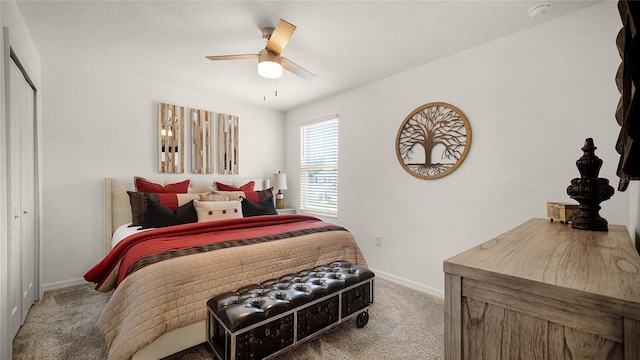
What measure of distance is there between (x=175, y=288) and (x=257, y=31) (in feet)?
6.72

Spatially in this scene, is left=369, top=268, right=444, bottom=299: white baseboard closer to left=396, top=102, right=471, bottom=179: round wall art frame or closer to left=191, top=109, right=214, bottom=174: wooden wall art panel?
left=396, top=102, right=471, bottom=179: round wall art frame

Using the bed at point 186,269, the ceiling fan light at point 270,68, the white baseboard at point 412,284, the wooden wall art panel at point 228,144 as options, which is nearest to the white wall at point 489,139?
the white baseboard at point 412,284

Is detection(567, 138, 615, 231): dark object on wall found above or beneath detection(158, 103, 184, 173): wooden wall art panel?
beneath

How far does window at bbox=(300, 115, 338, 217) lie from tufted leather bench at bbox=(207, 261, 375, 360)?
195 centimetres

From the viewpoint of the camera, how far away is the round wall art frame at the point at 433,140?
2.60 m

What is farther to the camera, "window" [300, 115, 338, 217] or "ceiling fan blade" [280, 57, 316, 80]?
"window" [300, 115, 338, 217]

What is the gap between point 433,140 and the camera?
279cm

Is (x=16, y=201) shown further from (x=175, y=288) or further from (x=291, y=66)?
(x=291, y=66)

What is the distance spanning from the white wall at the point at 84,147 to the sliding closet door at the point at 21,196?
1.13 ft

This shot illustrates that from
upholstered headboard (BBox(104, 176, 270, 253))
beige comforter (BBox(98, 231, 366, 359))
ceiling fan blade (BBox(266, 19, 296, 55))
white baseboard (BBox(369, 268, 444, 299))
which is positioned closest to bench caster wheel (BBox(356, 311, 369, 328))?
beige comforter (BBox(98, 231, 366, 359))

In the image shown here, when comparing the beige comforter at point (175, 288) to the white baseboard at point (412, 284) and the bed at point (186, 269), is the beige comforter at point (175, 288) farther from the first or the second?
the white baseboard at point (412, 284)

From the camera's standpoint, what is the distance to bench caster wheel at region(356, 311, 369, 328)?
6.91 ft

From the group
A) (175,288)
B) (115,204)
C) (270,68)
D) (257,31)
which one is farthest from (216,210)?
(257,31)

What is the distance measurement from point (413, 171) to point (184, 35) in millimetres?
2595
